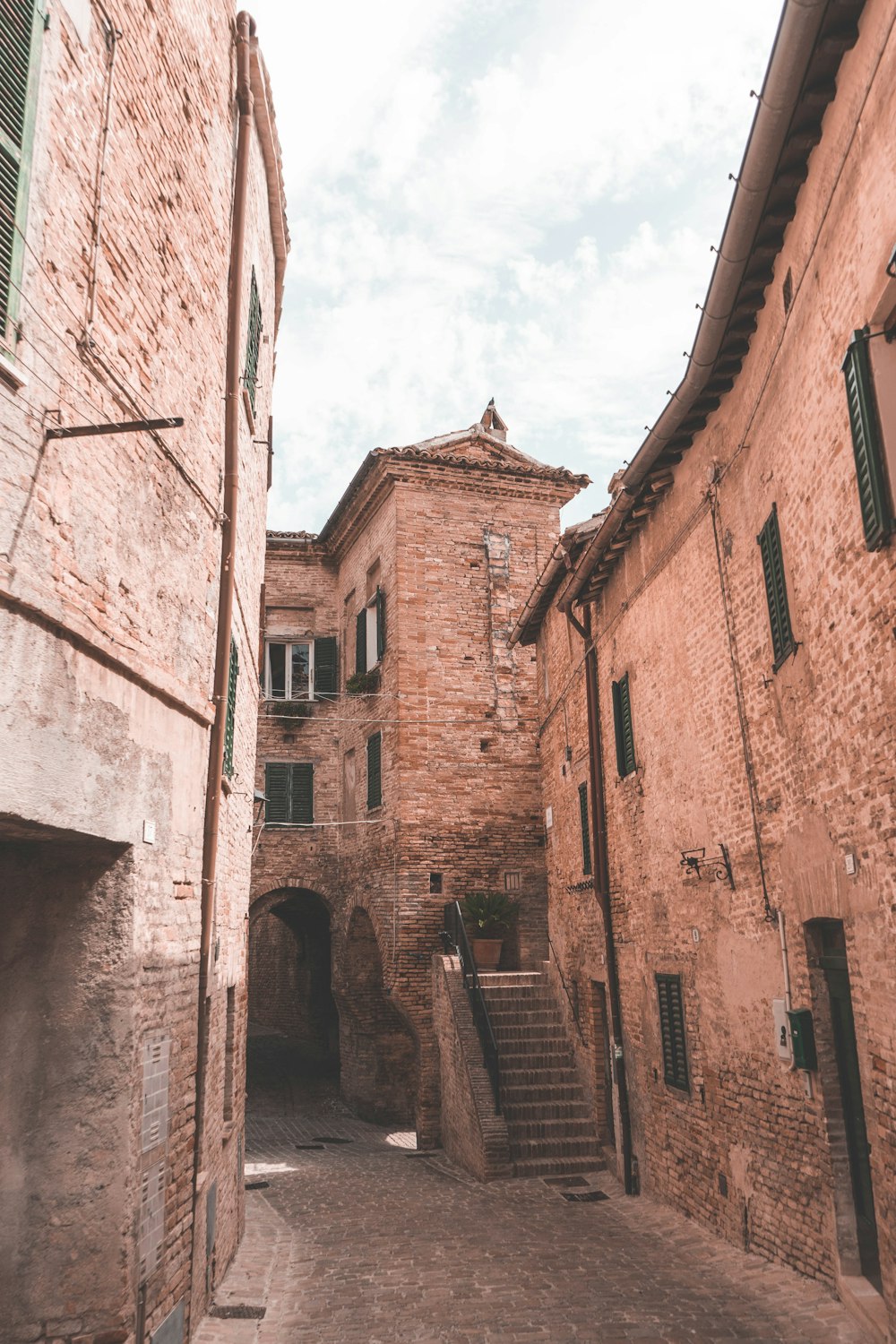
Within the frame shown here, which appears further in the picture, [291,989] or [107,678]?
[291,989]

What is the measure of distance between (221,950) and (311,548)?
1629 cm

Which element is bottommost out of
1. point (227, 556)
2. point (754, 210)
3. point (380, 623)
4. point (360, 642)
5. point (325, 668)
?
point (227, 556)

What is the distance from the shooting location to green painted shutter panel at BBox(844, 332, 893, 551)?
5.30 meters

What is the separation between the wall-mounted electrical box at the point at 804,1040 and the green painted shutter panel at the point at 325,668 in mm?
16063

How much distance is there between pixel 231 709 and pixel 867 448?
5818mm

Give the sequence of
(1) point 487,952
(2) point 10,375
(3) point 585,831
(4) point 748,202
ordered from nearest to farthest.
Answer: (2) point 10,375
(4) point 748,202
(3) point 585,831
(1) point 487,952

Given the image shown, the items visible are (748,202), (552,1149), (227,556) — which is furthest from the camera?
(552,1149)

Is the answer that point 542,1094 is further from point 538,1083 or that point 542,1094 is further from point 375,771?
point 375,771

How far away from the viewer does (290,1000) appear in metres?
27.4

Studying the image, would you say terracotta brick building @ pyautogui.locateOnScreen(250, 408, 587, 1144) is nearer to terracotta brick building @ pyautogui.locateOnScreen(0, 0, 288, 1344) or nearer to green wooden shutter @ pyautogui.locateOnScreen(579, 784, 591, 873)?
green wooden shutter @ pyautogui.locateOnScreen(579, 784, 591, 873)

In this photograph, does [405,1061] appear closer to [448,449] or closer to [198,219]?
[448,449]

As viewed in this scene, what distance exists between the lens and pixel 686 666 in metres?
9.51

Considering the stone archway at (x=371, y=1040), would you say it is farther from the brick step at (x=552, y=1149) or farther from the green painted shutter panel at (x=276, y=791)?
the brick step at (x=552, y=1149)

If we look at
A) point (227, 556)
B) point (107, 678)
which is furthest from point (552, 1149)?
point (107, 678)
